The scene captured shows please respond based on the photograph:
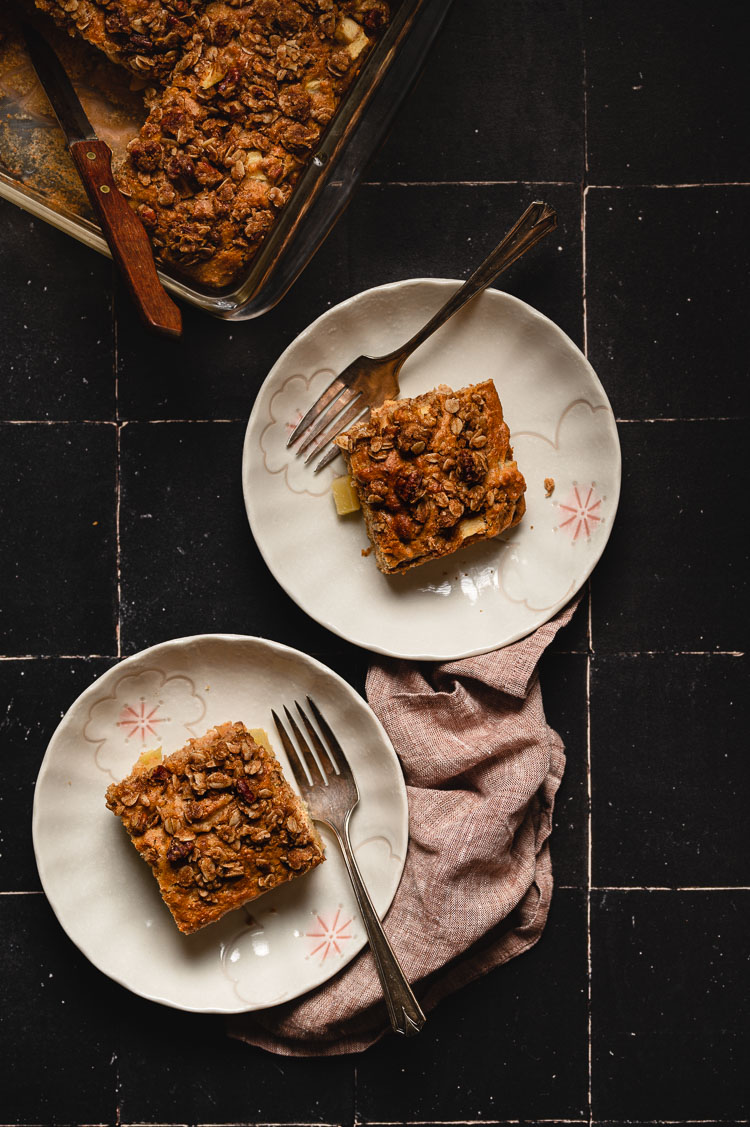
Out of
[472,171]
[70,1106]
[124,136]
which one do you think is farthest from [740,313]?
[70,1106]

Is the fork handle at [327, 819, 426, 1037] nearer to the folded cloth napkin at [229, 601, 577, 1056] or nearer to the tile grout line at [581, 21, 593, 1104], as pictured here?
the folded cloth napkin at [229, 601, 577, 1056]

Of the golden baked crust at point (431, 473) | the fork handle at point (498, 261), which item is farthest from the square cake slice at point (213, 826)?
the fork handle at point (498, 261)

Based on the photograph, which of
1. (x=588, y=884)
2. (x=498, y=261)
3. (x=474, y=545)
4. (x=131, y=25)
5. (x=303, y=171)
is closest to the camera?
(x=131, y=25)

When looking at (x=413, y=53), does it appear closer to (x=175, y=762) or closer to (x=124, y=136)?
(x=124, y=136)

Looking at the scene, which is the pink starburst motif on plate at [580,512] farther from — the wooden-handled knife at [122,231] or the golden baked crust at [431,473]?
the wooden-handled knife at [122,231]

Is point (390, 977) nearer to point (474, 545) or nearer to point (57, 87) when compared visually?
point (474, 545)

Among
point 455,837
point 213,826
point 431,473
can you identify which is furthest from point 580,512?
point 213,826
